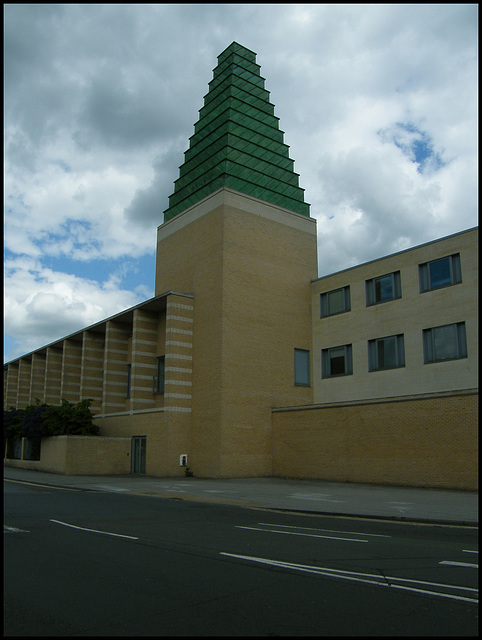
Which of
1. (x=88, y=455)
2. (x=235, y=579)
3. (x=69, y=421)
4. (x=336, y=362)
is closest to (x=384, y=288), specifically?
(x=336, y=362)

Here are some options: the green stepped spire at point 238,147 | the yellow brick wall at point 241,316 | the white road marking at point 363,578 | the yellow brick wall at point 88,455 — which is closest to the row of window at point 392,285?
the yellow brick wall at point 241,316

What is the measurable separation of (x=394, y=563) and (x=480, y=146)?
688cm

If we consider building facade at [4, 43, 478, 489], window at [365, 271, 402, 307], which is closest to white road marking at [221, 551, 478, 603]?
building facade at [4, 43, 478, 489]

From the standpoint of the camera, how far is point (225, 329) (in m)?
31.1

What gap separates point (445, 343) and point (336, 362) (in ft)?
23.8

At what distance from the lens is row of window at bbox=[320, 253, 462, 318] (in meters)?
28.5

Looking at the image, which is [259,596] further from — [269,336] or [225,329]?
[269,336]

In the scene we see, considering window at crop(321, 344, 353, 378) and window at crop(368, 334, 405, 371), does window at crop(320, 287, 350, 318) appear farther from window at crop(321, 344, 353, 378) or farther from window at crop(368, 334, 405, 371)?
window at crop(368, 334, 405, 371)

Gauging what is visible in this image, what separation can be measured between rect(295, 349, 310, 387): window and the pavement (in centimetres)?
674

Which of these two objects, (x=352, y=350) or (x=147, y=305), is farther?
(x=147, y=305)

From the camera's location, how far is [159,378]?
117ft

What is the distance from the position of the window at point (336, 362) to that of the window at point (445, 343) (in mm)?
5086

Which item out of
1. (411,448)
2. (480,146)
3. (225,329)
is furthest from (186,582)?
(225,329)

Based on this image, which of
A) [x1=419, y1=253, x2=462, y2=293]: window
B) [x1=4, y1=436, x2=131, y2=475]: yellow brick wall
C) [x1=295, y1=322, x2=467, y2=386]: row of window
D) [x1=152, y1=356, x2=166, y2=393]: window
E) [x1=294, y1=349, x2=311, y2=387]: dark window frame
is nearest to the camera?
[x1=295, y1=322, x2=467, y2=386]: row of window
